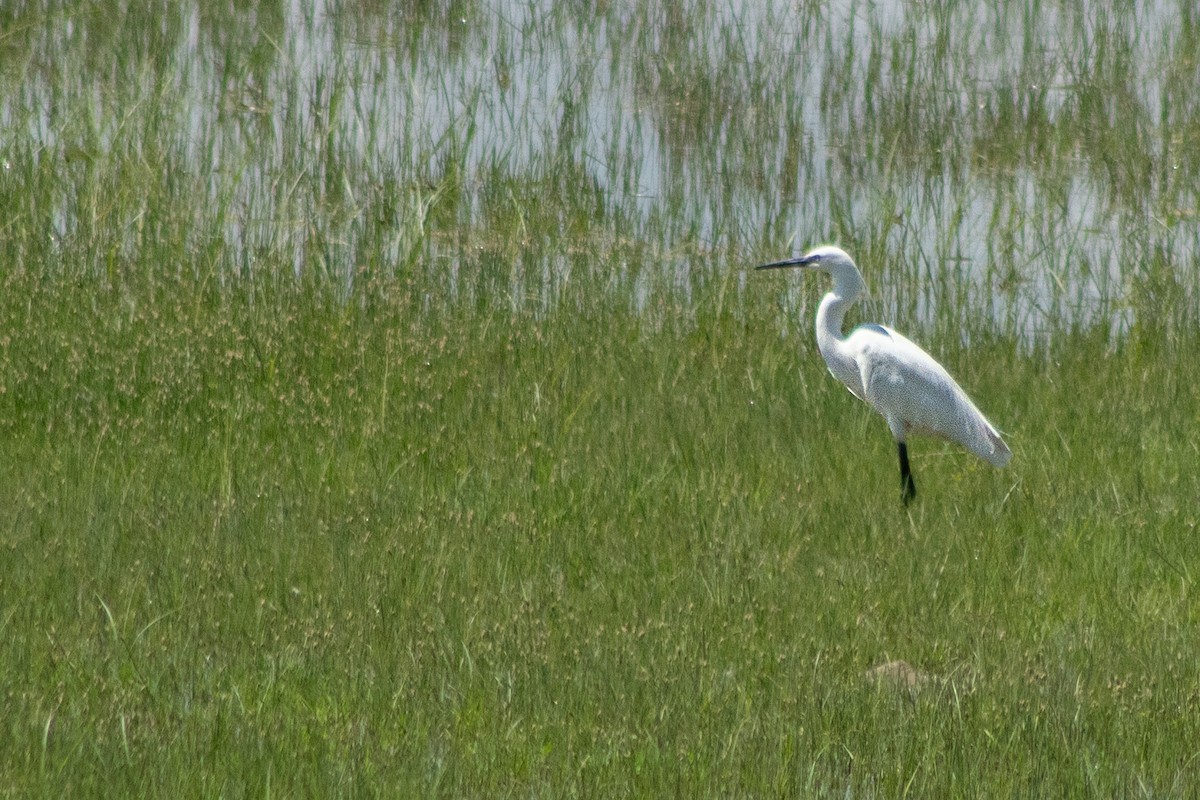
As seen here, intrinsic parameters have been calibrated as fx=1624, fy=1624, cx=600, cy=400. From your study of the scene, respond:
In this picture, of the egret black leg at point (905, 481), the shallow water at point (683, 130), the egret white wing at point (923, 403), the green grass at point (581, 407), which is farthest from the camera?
the shallow water at point (683, 130)

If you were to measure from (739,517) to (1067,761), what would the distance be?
5.53 ft

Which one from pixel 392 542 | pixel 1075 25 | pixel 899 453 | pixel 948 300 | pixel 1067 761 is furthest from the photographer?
pixel 1075 25

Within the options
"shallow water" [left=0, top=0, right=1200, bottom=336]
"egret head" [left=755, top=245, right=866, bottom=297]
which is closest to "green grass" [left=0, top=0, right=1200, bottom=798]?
"shallow water" [left=0, top=0, right=1200, bottom=336]

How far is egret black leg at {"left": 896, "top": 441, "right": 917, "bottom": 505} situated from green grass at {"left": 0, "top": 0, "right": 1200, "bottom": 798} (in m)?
0.08

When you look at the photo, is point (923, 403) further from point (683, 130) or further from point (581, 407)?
point (683, 130)

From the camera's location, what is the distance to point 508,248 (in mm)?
7664

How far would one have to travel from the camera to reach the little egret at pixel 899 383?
557 cm

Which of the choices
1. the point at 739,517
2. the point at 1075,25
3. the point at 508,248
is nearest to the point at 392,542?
the point at 739,517

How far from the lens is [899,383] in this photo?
5605 millimetres

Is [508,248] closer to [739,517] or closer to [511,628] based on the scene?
[739,517]

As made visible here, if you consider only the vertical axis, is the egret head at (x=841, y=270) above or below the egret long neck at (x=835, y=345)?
above

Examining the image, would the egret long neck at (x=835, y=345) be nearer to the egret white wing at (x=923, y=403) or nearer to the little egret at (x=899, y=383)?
the little egret at (x=899, y=383)

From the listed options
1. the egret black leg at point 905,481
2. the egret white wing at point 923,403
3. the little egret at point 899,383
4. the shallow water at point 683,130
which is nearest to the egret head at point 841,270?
the little egret at point 899,383

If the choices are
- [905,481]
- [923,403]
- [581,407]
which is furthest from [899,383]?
[581,407]
